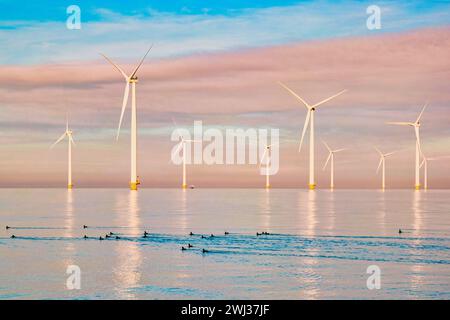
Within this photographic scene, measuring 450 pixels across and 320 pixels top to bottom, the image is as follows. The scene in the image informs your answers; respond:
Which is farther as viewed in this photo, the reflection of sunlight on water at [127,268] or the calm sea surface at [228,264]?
the reflection of sunlight on water at [127,268]

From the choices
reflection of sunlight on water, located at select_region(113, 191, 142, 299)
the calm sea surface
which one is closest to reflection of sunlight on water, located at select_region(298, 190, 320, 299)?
the calm sea surface

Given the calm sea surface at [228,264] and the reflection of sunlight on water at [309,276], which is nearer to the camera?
the reflection of sunlight on water at [309,276]

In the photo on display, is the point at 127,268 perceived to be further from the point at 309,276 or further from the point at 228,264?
the point at 309,276

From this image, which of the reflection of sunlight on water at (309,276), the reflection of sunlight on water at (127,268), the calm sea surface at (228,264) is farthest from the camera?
the reflection of sunlight on water at (127,268)

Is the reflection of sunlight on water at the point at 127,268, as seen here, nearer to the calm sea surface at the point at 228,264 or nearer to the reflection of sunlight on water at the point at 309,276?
the calm sea surface at the point at 228,264

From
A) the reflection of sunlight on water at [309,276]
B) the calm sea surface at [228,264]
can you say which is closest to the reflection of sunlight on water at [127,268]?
the calm sea surface at [228,264]

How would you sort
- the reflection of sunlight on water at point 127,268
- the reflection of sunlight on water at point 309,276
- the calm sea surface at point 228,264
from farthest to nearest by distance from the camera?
the reflection of sunlight on water at point 127,268, the calm sea surface at point 228,264, the reflection of sunlight on water at point 309,276

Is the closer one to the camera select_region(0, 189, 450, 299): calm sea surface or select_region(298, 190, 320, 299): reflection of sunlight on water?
select_region(298, 190, 320, 299): reflection of sunlight on water

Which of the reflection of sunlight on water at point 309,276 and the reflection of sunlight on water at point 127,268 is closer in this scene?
the reflection of sunlight on water at point 309,276

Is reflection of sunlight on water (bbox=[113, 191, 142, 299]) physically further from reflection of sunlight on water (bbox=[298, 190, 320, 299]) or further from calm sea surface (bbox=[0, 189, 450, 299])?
reflection of sunlight on water (bbox=[298, 190, 320, 299])

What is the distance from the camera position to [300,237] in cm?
7494

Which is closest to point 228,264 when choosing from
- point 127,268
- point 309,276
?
point 127,268
